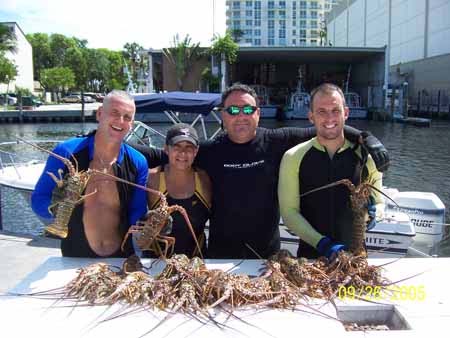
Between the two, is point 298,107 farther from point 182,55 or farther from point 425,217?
point 425,217

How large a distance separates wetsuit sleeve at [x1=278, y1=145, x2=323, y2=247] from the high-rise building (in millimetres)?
127362

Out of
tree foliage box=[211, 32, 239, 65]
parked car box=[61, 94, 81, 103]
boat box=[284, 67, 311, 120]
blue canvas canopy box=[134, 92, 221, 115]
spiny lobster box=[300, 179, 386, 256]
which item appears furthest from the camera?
parked car box=[61, 94, 81, 103]

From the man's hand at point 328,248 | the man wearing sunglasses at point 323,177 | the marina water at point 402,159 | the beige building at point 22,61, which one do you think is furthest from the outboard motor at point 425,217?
the beige building at point 22,61

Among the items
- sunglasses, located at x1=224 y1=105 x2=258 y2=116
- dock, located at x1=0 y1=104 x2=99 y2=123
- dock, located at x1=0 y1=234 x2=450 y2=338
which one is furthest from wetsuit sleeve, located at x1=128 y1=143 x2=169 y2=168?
dock, located at x1=0 y1=104 x2=99 y2=123

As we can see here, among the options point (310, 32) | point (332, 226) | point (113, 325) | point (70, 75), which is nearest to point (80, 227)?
point (113, 325)

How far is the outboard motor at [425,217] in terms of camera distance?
7.47m

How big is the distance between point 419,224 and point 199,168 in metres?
5.16

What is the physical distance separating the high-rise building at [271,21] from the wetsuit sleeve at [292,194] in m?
127

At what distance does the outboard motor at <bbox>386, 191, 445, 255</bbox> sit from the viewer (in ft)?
24.5

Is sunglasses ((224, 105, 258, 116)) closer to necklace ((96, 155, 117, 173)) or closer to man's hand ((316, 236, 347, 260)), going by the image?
necklace ((96, 155, 117, 173))

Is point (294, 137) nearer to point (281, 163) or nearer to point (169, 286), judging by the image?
point (281, 163)

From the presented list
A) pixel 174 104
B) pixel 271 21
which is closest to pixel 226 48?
pixel 174 104
